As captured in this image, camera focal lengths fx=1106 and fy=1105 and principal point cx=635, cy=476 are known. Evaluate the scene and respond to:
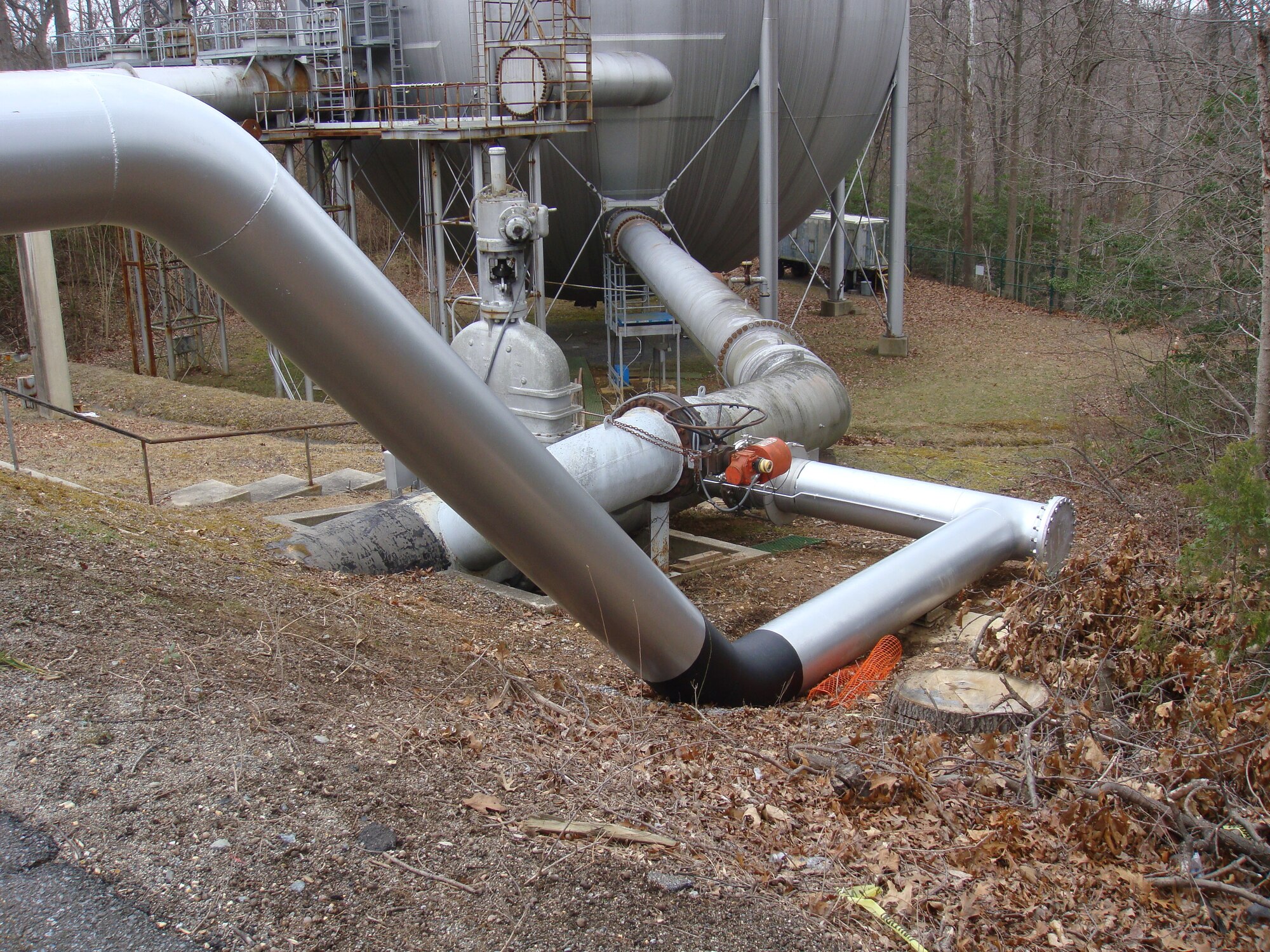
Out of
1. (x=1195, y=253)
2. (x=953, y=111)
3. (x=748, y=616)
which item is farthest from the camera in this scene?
(x=953, y=111)

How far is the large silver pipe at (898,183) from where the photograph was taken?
22109 mm

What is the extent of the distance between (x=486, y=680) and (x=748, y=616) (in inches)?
159

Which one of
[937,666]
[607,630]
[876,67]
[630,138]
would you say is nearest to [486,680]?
[607,630]

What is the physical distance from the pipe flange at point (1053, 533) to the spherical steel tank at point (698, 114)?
36.4 feet

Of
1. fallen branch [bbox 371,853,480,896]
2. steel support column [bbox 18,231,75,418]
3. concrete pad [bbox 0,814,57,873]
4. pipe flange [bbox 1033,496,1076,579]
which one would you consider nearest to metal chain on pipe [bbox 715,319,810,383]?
pipe flange [bbox 1033,496,1076,579]

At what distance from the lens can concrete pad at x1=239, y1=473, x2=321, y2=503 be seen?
13344 mm

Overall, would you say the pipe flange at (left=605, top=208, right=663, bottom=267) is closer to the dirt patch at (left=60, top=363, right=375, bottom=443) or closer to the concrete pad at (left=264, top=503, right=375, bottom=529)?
the dirt patch at (left=60, top=363, right=375, bottom=443)

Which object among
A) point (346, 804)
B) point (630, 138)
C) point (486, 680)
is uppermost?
point (630, 138)

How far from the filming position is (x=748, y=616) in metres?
10.4

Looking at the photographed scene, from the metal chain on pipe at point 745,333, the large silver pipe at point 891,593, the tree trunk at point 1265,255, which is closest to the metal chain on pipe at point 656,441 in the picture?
the large silver pipe at point 891,593

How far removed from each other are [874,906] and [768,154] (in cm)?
1678

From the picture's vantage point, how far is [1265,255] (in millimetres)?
10383

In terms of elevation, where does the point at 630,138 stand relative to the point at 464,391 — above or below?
above

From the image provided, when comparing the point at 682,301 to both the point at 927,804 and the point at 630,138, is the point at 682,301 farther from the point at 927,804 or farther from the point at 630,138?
the point at 927,804
